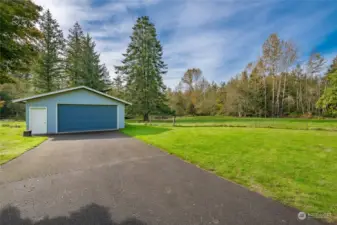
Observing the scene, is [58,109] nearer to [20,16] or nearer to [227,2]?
[20,16]

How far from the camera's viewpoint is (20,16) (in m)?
6.00

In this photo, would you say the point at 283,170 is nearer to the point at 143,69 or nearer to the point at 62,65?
the point at 143,69

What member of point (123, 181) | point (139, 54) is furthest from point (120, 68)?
point (123, 181)

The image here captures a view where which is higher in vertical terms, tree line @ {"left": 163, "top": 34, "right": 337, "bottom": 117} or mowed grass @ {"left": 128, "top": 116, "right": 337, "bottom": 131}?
tree line @ {"left": 163, "top": 34, "right": 337, "bottom": 117}

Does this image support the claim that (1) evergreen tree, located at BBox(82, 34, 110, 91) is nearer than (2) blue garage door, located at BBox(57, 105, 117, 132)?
No

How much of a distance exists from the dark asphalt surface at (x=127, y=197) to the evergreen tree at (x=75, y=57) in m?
20.7

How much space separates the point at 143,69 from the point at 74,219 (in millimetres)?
20314

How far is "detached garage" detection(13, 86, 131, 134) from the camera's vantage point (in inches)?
393

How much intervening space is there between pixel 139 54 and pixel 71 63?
35.0 feet

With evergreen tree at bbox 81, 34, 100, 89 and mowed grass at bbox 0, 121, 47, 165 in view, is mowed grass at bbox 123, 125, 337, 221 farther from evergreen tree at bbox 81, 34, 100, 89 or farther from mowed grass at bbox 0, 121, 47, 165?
evergreen tree at bbox 81, 34, 100, 89

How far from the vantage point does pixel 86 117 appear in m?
11.1

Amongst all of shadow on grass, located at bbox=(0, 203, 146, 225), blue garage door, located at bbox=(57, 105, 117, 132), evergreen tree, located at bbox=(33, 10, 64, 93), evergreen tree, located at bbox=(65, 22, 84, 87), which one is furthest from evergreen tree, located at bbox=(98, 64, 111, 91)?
shadow on grass, located at bbox=(0, 203, 146, 225)

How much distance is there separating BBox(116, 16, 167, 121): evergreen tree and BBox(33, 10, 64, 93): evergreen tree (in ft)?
33.1

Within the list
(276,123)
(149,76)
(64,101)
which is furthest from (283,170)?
(149,76)
